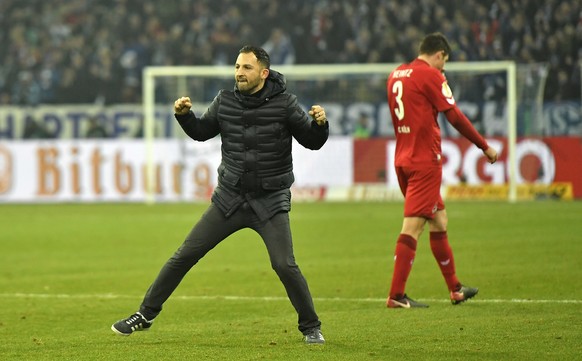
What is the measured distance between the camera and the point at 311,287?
11.9m

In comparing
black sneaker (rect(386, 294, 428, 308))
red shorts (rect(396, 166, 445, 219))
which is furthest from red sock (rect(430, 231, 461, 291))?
black sneaker (rect(386, 294, 428, 308))

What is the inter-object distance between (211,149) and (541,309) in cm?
1652

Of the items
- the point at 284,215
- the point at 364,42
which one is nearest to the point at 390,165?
the point at 364,42

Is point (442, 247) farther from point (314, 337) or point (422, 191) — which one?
point (314, 337)

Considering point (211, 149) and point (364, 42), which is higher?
point (364, 42)

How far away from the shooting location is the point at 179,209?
2389 centimetres

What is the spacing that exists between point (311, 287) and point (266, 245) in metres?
3.88

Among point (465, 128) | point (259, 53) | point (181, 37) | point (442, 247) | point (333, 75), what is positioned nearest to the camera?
point (259, 53)

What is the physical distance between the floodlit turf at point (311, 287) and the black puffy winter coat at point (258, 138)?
3.03 ft

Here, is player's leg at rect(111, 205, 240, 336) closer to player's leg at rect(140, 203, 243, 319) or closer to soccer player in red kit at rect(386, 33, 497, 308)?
player's leg at rect(140, 203, 243, 319)

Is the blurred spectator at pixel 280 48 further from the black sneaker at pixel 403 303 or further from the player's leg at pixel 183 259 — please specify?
the player's leg at pixel 183 259

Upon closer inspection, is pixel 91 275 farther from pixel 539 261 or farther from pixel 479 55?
pixel 479 55

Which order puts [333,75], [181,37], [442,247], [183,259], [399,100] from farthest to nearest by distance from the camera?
1. [181,37]
2. [333,75]
3. [442,247]
4. [399,100]
5. [183,259]

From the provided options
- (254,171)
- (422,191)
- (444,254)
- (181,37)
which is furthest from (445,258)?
(181,37)
